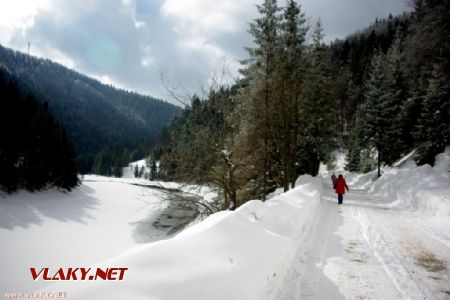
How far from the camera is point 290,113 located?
15156mm

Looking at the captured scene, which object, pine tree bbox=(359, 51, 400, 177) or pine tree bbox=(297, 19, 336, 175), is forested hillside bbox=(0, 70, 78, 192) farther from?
pine tree bbox=(359, 51, 400, 177)

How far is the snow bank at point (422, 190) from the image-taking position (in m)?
10.8

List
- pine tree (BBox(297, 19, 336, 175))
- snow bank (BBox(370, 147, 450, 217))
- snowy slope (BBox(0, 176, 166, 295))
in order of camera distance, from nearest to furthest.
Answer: snow bank (BBox(370, 147, 450, 217)), snowy slope (BBox(0, 176, 166, 295)), pine tree (BBox(297, 19, 336, 175))

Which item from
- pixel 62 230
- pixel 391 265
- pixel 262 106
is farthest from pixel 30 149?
pixel 391 265

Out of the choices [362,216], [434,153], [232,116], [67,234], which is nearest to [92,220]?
[67,234]

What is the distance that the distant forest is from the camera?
11.3m

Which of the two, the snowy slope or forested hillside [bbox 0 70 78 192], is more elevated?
forested hillside [bbox 0 70 78 192]

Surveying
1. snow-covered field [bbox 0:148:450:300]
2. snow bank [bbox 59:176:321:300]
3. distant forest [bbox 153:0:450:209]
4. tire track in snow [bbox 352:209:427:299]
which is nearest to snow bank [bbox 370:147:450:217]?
snow-covered field [bbox 0:148:450:300]

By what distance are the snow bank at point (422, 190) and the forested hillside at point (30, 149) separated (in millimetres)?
39976

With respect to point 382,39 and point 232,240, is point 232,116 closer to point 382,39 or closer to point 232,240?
point 232,240

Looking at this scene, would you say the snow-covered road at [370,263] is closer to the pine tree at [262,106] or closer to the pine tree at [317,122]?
the pine tree at [262,106]

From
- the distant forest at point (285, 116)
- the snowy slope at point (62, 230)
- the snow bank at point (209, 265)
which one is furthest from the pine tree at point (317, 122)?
the snow bank at point (209, 265)

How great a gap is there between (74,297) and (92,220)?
3195 centimetres

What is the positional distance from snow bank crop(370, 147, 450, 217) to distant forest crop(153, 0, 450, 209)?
5503 mm
